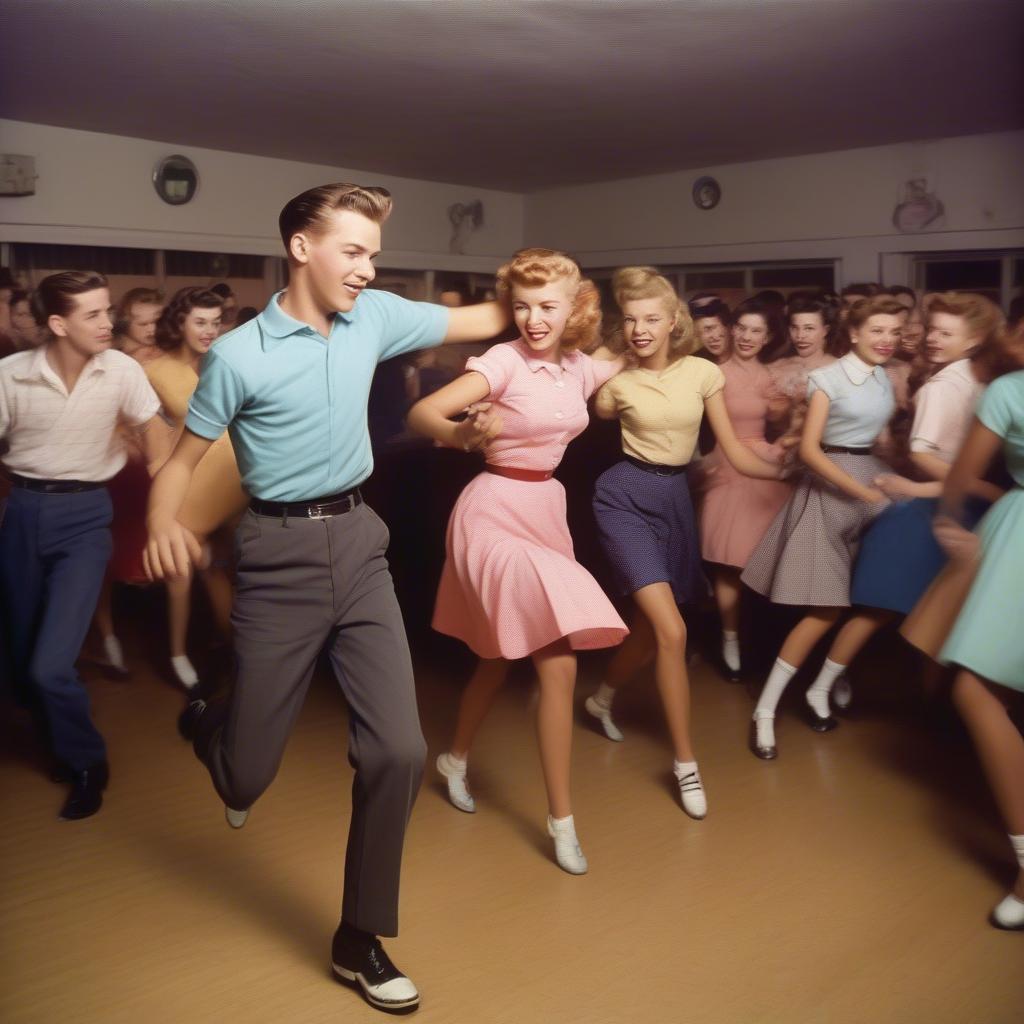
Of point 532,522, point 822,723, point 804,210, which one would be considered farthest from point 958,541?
point 804,210

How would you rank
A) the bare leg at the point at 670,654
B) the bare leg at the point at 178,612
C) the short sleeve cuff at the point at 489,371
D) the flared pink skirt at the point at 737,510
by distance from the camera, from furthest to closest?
the flared pink skirt at the point at 737,510 < the bare leg at the point at 178,612 < the bare leg at the point at 670,654 < the short sleeve cuff at the point at 489,371

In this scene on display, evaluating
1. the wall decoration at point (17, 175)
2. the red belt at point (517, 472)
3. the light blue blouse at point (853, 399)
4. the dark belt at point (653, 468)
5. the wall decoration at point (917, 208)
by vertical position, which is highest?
the wall decoration at point (17, 175)

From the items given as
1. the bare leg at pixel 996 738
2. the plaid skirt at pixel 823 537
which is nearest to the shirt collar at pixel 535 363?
the plaid skirt at pixel 823 537

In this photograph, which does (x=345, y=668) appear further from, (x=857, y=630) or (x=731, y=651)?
(x=731, y=651)

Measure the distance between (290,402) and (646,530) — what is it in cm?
143

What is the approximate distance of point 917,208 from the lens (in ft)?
24.5

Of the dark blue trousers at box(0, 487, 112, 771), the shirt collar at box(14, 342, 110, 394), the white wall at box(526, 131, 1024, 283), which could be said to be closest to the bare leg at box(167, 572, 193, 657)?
the dark blue trousers at box(0, 487, 112, 771)

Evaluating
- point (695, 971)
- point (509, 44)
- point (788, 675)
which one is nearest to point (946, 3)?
point (509, 44)

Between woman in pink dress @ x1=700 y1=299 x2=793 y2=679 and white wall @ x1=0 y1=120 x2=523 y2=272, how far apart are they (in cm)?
440

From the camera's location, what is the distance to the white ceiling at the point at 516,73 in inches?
182

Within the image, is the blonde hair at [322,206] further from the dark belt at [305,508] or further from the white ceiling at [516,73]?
the white ceiling at [516,73]

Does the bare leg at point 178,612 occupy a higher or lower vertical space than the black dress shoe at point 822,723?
higher

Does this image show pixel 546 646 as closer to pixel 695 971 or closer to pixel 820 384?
pixel 695 971

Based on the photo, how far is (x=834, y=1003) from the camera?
94.2 inches
